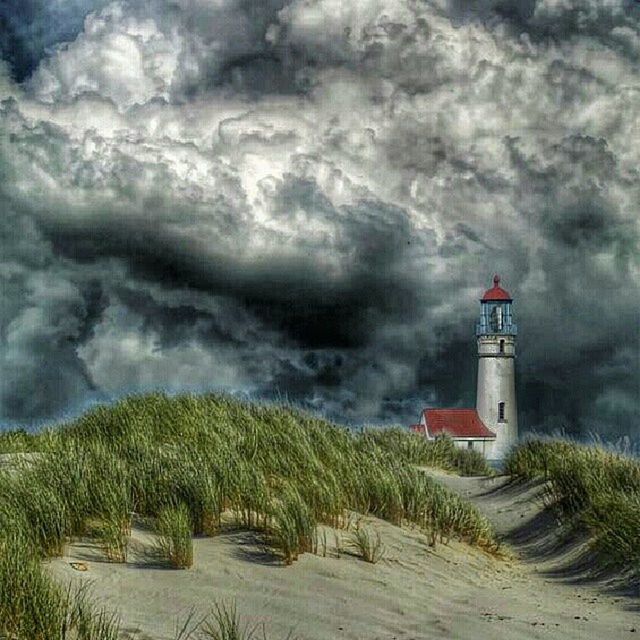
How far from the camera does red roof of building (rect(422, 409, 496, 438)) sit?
139 feet

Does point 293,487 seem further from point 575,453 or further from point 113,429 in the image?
point 575,453

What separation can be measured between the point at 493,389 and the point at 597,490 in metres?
34.2

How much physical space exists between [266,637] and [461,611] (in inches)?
62.5

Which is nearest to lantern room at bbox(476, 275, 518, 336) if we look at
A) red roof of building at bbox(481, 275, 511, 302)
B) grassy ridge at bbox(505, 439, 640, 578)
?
red roof of building at bbox(481, 275, 511, 302)

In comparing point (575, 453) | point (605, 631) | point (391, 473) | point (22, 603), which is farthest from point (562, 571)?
point (22, 603)

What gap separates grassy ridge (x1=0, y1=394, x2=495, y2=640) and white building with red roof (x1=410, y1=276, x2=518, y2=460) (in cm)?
3285

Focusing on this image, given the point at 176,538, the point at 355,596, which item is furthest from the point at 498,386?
the point at 176,538

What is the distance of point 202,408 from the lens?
1012 cm

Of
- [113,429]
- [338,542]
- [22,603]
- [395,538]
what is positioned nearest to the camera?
[22,603]

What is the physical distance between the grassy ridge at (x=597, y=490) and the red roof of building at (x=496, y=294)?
3012 centimetres

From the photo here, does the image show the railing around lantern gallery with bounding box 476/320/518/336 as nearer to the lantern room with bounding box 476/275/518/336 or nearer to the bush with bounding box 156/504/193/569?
the lantern room with bounding box 476/275/518/336

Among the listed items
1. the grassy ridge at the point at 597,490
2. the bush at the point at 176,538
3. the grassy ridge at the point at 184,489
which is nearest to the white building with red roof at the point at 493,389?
the grassy ridge at the point at 597,490

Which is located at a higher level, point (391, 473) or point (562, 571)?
point (391, 473)

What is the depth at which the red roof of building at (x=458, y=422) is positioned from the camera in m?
42.2
